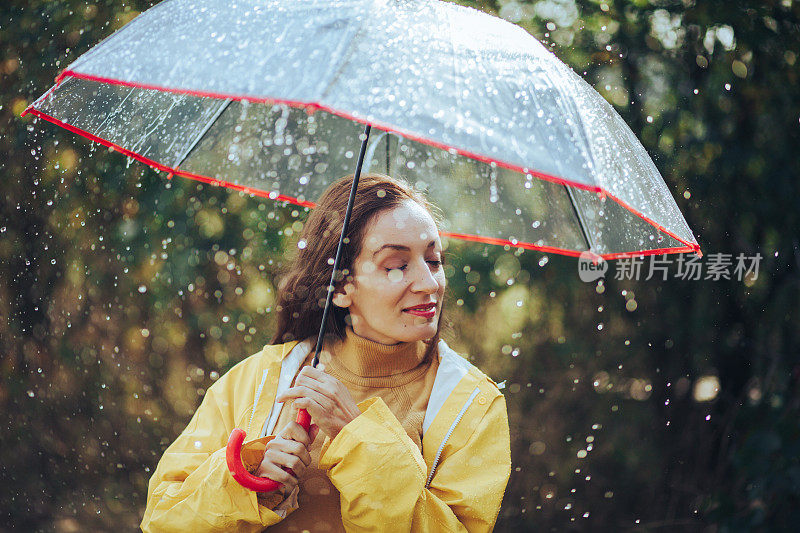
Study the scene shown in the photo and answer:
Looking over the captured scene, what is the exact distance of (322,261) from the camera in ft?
6.18

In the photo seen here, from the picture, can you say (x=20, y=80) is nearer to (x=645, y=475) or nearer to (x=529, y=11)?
(x=529, y=11)

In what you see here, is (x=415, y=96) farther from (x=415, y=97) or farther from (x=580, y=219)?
(x=580, y=219)

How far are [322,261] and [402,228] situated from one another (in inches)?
12.0

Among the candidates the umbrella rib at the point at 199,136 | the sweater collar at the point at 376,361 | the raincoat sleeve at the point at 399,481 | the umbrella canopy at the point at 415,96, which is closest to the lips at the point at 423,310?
the sweater collar at the point at 376,361

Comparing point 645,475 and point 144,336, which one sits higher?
point 144,336

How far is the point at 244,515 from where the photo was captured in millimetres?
1453

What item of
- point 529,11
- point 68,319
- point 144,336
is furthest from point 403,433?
point 68,319

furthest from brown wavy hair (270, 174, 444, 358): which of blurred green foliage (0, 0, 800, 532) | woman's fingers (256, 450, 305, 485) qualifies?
blurred green foliage (0, 0, 800, 532)

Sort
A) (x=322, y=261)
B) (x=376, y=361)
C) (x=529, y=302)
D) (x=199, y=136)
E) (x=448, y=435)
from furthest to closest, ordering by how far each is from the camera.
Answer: (x=529, y=302)
(x=199, y=136)
(x=322, y=261)
(x=376, y=361)
(x=448, y=435)

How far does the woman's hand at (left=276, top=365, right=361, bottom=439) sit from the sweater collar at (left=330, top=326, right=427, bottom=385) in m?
0.24

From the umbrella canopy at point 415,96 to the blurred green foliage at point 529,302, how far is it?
150 cm

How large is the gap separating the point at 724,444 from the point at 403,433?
286 centimetres

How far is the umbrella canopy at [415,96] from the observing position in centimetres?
122

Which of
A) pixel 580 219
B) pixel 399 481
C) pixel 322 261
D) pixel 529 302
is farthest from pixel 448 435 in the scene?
pixel 529 302
